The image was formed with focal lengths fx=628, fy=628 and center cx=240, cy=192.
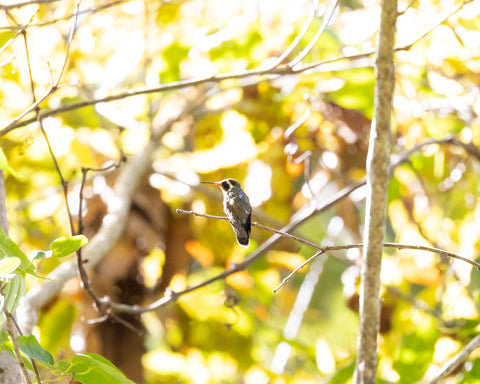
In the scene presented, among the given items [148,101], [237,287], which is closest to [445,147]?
[237,287]

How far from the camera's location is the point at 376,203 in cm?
118

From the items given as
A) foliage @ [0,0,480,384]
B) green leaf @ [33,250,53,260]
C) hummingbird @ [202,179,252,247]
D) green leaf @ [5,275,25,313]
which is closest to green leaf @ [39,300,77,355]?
foliage @ [0,0,480,384]

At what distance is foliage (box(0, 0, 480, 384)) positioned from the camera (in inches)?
105

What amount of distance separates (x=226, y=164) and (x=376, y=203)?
1917mm

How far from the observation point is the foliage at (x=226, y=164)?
8.76ft

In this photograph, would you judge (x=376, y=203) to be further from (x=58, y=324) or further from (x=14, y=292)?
(x=58, y=324)

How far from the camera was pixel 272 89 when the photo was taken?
3.26 metres

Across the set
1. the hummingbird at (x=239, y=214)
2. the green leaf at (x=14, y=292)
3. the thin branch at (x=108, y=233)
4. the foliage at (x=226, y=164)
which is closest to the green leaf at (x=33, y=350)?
the green leaf at (x=14, y=292)

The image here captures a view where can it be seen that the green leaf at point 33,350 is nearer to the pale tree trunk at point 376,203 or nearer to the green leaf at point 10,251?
the green leaf at point 10,251

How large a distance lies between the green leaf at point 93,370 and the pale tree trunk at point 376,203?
458mm

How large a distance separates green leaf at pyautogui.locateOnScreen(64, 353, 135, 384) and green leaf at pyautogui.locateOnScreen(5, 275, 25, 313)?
15 cm

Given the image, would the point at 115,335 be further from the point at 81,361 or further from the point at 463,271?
the point at 463,271

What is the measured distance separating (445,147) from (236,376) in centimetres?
173

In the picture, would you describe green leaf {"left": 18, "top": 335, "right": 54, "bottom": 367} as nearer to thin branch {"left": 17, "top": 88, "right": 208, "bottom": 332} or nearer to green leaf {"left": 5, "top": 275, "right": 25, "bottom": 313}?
green leaf {"left": 5, "top": 275, "right": 25, "bottom": 313}
